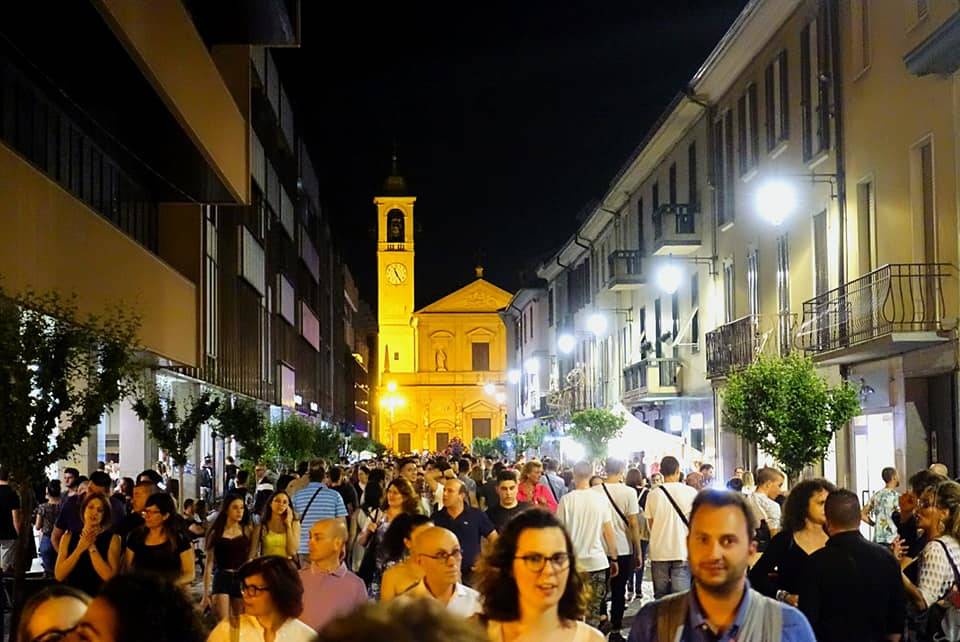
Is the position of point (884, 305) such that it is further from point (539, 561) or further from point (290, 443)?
point (290, 443)

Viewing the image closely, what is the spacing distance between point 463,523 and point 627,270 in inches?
1327

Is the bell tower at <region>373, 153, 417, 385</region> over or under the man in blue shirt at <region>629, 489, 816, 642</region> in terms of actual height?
over

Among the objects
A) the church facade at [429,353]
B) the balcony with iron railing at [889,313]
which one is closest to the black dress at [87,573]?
the balcony with iron railing at [889,313]

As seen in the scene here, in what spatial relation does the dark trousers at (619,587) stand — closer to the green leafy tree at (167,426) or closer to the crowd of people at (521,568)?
the crowd of people at (521,568)

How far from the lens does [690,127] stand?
37.8 meters

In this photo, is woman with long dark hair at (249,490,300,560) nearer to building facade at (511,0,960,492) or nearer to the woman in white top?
the woman in white top

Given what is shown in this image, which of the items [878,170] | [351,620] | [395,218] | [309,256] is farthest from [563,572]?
[395,218]

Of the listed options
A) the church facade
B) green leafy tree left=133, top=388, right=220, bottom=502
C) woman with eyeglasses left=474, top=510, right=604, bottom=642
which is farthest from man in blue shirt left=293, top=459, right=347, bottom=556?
the church facade

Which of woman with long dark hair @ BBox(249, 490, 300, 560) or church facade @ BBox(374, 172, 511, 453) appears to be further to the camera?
church facade @ BBox(374, 172, 511, 453)

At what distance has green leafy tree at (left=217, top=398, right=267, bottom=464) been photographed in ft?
114

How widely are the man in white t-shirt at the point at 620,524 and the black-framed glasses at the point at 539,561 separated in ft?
34.2

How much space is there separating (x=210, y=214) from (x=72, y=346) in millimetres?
22283

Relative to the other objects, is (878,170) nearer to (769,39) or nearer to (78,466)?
(769,39)

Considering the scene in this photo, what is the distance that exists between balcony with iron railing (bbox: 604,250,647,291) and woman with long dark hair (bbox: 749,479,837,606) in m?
34.8
